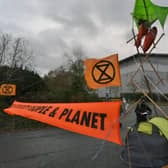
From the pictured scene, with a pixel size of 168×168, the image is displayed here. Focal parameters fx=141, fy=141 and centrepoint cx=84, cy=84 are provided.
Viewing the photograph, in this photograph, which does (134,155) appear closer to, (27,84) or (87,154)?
(87,154)

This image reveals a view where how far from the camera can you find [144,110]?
4.27m

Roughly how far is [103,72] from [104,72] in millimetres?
14

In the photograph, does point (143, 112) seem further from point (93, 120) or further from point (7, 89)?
point (7, 89)

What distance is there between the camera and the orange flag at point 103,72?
74.0 inches

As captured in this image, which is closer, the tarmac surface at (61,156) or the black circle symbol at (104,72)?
the black circle symbol at (104,72)

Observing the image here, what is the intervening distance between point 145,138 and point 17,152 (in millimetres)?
3391

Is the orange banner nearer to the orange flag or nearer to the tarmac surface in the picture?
the orange flag

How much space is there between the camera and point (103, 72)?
1.93m

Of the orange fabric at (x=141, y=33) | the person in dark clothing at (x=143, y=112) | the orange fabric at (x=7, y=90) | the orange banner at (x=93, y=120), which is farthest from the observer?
the orange fabric at (x=7, y=90)

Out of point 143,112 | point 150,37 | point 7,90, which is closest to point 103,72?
point 150,37

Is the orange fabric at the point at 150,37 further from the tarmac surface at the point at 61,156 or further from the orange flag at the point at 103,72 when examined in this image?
the tarmac surface at the point at 61,156

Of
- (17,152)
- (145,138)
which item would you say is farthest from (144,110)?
(17,152)

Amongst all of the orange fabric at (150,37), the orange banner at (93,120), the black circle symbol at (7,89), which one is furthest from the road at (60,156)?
the orange fabric at (150,37)

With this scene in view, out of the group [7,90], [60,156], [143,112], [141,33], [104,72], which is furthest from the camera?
[7,90]
